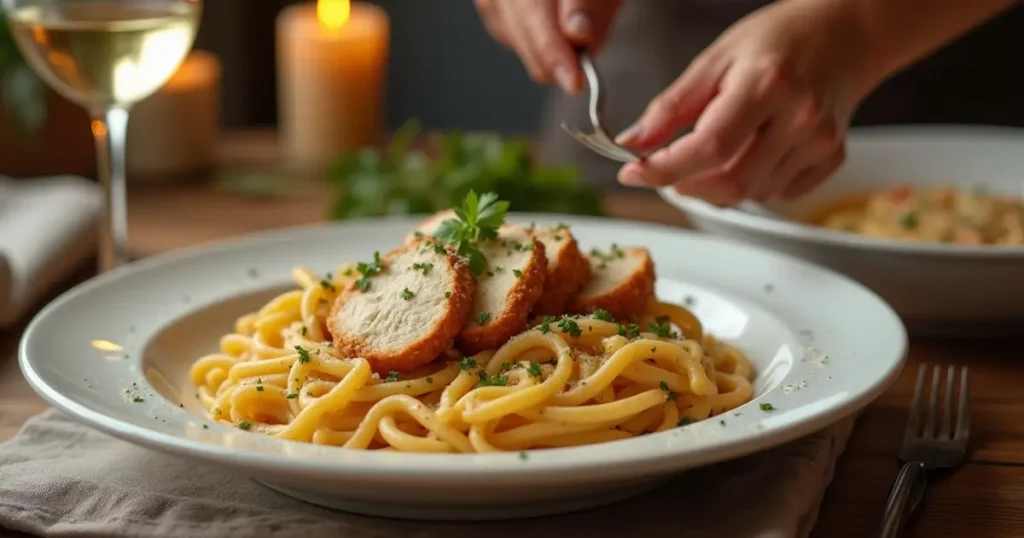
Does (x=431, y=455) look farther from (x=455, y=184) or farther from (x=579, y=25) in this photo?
(x=455, y=184)

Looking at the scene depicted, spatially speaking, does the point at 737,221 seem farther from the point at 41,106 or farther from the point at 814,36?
the point at 41,106

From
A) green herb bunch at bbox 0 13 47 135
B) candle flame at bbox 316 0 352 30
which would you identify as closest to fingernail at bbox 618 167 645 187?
green herb bunch at bbox 0 13 47 135

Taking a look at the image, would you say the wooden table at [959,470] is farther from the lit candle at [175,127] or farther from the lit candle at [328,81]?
the lit candle at [328,81]

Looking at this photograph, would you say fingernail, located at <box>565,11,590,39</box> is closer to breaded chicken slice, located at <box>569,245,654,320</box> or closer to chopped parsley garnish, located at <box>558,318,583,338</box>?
breaded chicken slice, located at <box>569,245,654,320</box>

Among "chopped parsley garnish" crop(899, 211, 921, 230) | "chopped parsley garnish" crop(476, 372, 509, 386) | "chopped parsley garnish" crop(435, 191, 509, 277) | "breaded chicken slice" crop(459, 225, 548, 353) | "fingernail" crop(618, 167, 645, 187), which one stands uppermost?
"fingernail" crop(618, 167, 645, 187)

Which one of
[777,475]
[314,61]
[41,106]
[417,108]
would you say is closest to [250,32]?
[417,108]

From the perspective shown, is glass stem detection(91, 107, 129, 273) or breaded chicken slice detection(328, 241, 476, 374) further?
glass stem detection(91, 107, 129, 273)

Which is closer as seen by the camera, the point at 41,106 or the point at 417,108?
the point at 41,106
